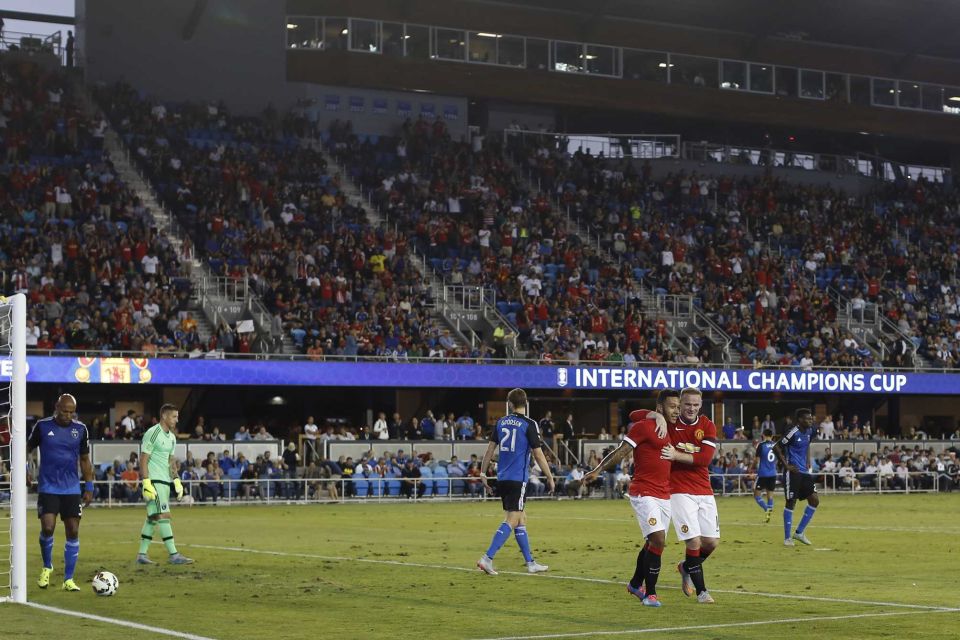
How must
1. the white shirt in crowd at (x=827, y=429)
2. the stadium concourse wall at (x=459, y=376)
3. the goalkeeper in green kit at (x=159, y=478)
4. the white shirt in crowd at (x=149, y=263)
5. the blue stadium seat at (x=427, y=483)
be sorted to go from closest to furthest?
1. the goalkeeper in green kit at (x=159, y=478)
2. the stadium concourse wall at (x=459, y=376)
3. the blue stadium seat at (x=427, y=483)
4. the white shirt in crowd at (x=149, y=263)
5. the white shirt in crowd at (x=827, y=429)

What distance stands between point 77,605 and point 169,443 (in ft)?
16.5

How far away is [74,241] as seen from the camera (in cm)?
4328

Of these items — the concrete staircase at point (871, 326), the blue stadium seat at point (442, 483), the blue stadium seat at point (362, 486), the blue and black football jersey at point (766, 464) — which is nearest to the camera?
the blue and black football jersey at point (766, 464)

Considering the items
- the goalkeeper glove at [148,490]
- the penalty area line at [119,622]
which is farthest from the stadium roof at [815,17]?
the penalty area line at [119,622]

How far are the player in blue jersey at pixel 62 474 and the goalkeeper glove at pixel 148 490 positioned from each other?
264 centimetres

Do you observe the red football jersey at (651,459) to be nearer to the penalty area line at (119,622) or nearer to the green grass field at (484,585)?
the green grass field at (484,585)

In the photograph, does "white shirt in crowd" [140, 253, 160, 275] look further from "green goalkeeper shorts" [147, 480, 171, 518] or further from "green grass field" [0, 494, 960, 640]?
"green goalkeeper shorts" [147, 480, 171, 518]

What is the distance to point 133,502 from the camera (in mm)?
37906

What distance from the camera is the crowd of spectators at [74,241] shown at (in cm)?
4047

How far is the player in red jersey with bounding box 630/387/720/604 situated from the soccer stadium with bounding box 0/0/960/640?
4cm

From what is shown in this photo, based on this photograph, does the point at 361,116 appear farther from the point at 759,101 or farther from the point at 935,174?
the point at 935,174

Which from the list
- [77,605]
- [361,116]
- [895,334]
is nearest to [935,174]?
[895,334]

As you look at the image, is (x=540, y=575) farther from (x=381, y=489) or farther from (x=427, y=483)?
(x=427, y=483)

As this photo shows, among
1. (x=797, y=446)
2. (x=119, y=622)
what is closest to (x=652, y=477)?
(x=119, y=622)
